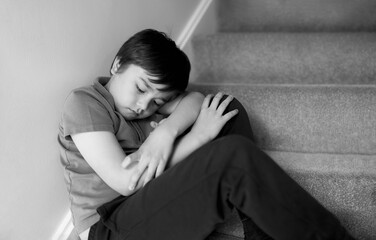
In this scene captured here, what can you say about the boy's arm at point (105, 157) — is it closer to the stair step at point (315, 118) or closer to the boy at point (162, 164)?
the boy at point (162, 164)

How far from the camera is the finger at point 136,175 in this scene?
94 cm

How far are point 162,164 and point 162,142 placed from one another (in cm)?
6

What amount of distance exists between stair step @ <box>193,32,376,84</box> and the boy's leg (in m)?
0.83

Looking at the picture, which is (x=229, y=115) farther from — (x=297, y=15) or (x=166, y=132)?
(x=297, y=15)

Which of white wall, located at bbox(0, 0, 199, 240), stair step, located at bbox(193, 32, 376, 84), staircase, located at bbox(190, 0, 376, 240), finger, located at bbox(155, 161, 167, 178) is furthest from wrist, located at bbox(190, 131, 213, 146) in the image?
stair step, located at bbox(193, 32, 376, 84)

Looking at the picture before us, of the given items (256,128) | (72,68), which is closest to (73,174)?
(72,68)

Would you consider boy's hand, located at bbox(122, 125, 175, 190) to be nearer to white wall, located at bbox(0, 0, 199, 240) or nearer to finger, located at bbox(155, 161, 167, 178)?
finger, located at bbox(155, 161, 167, 178)

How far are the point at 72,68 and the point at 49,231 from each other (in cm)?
44

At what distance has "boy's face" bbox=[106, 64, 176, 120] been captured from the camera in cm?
103

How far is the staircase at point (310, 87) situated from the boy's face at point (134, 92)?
1.21ft

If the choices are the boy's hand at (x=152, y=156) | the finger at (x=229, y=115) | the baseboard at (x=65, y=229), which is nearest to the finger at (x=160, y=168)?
the boy's hand at (x=152, y=156)

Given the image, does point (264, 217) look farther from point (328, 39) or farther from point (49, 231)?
point (328, 39)

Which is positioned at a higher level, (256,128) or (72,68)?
(72,68)

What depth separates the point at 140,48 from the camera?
41.5 inches
